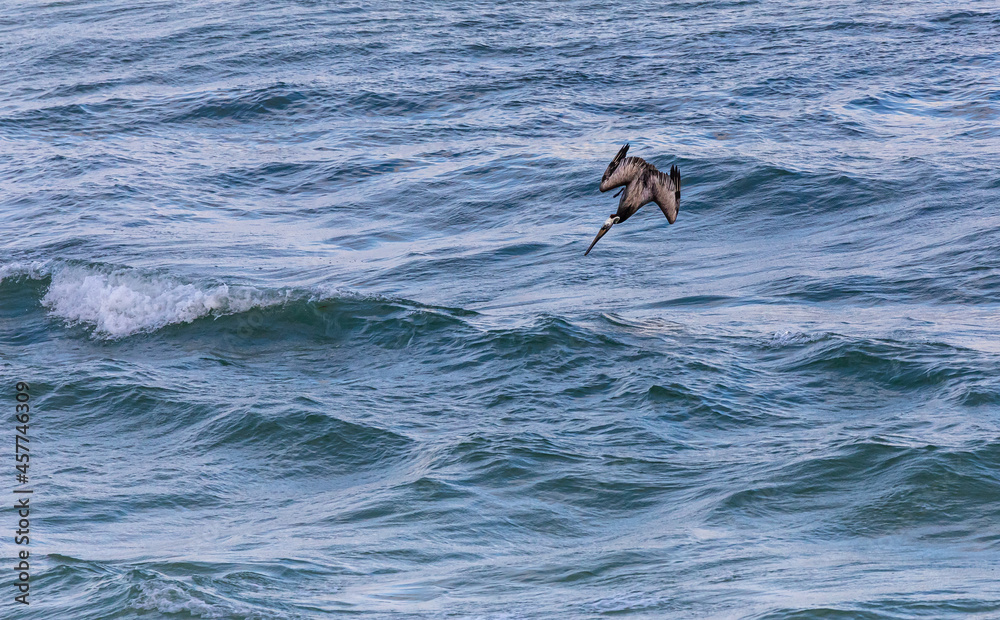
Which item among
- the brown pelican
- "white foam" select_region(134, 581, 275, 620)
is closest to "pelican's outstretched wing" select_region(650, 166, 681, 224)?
the brown pelican

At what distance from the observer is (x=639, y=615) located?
18.8 feet

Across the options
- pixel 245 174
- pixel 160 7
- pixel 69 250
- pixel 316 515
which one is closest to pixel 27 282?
pixel 69 250

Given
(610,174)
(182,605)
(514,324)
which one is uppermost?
(610,174)

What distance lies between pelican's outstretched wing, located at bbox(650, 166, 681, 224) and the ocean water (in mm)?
1063

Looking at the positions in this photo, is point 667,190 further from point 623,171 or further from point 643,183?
point 623,171

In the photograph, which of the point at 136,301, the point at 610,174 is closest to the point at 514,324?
the point at 610,174

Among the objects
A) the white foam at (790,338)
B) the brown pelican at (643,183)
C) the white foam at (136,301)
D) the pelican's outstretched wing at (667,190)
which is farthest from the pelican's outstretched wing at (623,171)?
the white foam at (136,301)

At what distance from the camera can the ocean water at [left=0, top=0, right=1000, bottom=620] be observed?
659 cm

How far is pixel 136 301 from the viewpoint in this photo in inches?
471

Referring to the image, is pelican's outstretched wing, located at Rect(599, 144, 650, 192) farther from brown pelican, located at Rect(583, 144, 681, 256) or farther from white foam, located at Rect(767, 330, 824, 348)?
white foam, located at Rect(767, 330, 824, 348)

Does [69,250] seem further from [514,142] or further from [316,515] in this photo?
[316,515]

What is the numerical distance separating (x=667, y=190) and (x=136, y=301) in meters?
5.28

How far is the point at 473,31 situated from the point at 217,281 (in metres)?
11.3

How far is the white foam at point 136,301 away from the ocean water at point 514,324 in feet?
0.15
